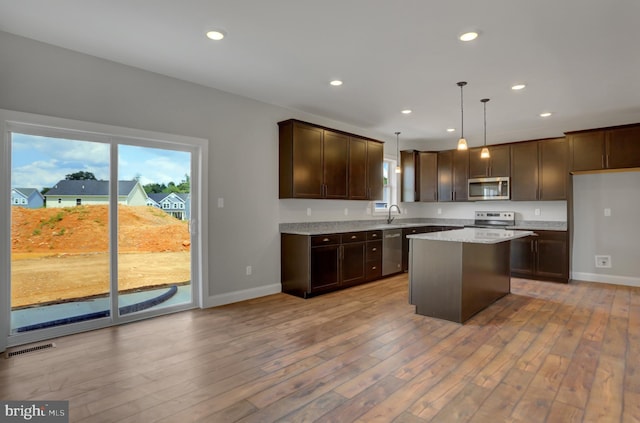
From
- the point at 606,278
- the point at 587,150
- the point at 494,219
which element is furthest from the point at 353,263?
the point at 606,278

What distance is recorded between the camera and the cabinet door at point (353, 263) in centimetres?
517

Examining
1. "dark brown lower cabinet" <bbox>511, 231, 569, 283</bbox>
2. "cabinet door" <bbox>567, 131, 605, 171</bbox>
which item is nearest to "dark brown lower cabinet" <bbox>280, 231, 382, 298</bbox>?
"dark brown lower cabinet" <bbox>511, 231, 569, 283</bbox>

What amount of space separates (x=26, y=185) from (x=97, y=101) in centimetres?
100

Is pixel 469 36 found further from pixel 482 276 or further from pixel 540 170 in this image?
pixel 540 170

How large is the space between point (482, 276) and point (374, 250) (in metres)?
1.89

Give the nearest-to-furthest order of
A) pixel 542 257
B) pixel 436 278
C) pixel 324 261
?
pixel 436 278
pixel 324 261
pixel 542 257

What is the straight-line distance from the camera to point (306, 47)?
3166mm

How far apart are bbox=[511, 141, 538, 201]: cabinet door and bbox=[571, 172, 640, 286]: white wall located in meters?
0.64

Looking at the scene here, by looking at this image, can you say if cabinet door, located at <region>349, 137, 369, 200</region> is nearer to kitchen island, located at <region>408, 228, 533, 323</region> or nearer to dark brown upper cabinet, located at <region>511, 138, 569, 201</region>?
kitchen island, located at <region>408, 228, 533, 323</region>

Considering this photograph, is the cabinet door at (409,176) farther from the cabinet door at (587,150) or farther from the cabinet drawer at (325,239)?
the cabinet drawer at (325,239)

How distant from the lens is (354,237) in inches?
209

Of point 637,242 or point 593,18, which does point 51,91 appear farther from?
point 637,242

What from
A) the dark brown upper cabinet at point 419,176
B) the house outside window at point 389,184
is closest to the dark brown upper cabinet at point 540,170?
the dark brown upper cabinet at point 419,176

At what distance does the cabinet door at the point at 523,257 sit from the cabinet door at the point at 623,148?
1599 mm
